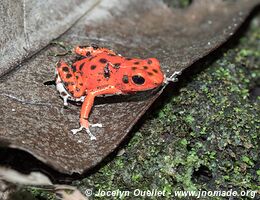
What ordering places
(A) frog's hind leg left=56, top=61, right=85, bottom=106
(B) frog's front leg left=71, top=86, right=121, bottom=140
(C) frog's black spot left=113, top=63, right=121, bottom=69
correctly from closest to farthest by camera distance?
1. (B) frog's front leg left=71, top=86, right=121, bottom=140
2. (A) frog's hind leg left=56, top=61, right=85, bottom=106
3. (C) frog's black spot left=113, top=63, right=121, bottom=69

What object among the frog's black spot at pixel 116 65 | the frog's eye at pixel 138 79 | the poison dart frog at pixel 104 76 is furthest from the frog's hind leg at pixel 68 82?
the frog's eye at pixel 138 79

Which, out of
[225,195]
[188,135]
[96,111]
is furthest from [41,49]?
[225,195]

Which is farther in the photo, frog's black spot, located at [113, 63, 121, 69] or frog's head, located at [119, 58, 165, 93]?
frog's black spot, located at [113, 63, 121, 69]

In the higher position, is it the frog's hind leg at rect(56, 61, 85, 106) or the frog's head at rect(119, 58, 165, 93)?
the frog's head at rect(119, 58, 165, 93)

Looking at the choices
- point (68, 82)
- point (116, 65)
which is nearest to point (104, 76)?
point (116, 65)

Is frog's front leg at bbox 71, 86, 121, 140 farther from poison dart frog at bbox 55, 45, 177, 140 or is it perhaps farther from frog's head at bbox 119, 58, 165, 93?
frog's head at bbox 119, 58, 165, 93

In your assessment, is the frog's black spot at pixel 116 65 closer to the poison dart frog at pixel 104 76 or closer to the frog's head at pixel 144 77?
the poison dart frog at pixel 104 76

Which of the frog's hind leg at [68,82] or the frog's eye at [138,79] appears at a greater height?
the frog's eye at [138,79]

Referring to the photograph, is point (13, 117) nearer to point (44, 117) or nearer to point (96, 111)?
point (44, 117)

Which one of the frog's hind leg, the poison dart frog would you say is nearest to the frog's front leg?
the poison dart frog
